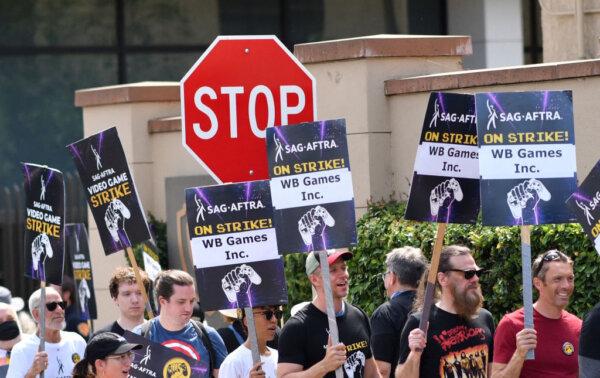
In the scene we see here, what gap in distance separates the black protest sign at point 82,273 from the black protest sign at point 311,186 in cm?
499

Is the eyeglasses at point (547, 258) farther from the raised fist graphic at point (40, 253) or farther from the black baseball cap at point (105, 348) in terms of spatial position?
the raised fist graphic at point (40, 253)

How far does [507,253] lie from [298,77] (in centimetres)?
187

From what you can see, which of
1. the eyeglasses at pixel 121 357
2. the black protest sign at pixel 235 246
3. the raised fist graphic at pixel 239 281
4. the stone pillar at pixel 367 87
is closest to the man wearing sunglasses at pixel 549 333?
the black protest sign at pixel 235 246

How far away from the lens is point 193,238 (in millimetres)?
8406

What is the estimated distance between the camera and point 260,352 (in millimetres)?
8477

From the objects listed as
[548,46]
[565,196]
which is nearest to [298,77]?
[565,196]

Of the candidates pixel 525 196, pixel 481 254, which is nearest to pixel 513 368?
pixel 525 196

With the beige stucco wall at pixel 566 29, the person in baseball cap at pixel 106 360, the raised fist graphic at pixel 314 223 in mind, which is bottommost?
the person in baseball cap at pixel 106 360

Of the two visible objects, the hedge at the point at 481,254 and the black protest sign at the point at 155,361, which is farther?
the hedge at the point at 481,254

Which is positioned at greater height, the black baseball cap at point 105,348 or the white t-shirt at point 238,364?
the black baseball cap at point 105,348

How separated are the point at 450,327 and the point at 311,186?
0.99 m

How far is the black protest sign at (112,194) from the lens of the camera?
33.3 ft

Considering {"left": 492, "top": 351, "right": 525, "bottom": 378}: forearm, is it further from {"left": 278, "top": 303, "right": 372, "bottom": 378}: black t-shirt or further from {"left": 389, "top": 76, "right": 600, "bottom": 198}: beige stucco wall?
{"left": 389, "top": 76, "right": 600, "bottom": 198}: beige stucco wall

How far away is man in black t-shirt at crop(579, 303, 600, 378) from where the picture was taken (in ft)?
24.0
